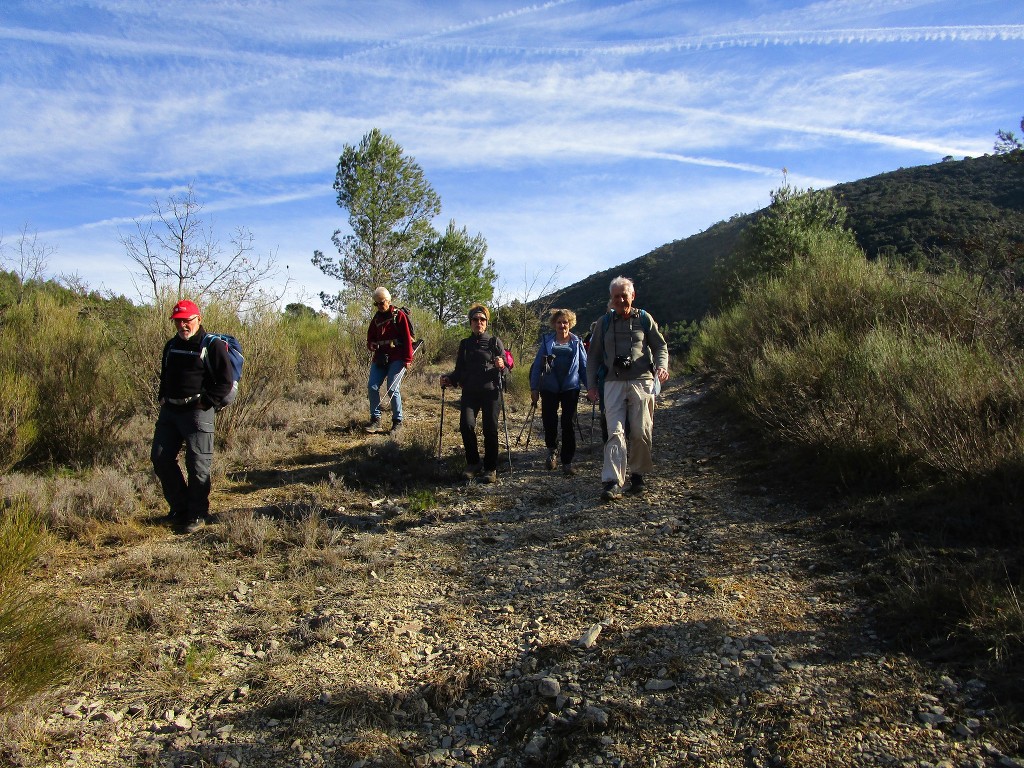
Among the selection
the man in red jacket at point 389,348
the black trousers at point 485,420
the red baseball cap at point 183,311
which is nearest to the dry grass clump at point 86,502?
the red baseball cap at point 183,311

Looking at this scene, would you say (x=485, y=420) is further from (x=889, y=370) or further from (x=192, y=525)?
(x=889, y=370)

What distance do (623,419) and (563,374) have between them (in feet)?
4.91

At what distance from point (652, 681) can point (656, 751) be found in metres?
0.47

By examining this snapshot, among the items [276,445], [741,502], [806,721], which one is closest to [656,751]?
[806,721]

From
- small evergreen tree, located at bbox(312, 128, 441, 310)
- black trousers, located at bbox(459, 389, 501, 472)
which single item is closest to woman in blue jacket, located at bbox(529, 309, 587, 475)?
black trousers, located at bbox(459, 389, 501, 472)

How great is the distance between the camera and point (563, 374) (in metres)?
6.96

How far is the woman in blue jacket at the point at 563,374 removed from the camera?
6.93 meters

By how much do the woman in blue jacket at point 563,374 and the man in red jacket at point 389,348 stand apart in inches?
78.6

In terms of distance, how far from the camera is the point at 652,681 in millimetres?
2902

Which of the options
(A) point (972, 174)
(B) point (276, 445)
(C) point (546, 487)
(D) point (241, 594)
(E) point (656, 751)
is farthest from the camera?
(A) point (972, 174)

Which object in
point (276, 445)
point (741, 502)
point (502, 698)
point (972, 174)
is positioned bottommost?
point (502, 698)

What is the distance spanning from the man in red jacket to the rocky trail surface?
3214 millimetres

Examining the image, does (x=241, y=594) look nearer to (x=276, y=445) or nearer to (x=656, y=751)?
(x=656, y=751)

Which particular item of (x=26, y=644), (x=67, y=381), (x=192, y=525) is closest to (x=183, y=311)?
Answer: (x=192, y=525)
